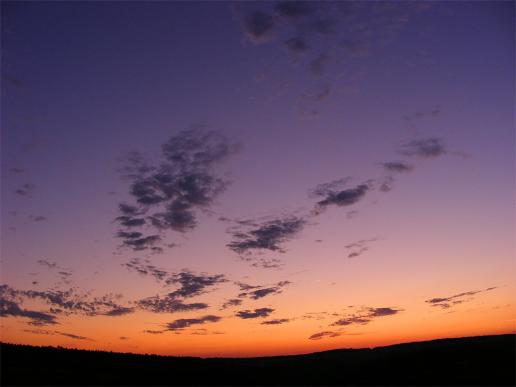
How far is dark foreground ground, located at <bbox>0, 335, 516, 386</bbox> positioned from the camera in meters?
24.4

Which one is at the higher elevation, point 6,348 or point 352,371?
point 6,348

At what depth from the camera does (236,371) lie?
3600cm

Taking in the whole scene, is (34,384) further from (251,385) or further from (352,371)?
(352,371)

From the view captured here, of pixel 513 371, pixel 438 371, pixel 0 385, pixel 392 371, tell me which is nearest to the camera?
pixel 0 385

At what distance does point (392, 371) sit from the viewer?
3073 centimetres

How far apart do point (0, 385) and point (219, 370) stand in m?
19.2

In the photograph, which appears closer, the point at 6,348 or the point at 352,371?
the point at 6,348

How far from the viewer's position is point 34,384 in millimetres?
21297

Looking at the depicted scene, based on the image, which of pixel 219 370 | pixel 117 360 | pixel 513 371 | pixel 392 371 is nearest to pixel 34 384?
pixel 117 360

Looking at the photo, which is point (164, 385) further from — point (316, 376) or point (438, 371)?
point (438, 371)

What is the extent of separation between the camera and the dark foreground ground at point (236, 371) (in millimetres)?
24422

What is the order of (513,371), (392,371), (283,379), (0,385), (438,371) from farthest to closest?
(283,379), (392,371), (438,371), (513,371), (0,385)

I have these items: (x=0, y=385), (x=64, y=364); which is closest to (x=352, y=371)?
(x=64, y=364)

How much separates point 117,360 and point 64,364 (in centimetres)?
637
